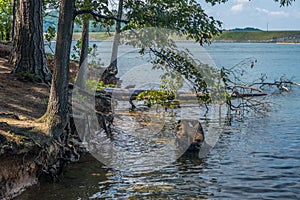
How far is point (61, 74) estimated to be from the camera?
36.9 ft

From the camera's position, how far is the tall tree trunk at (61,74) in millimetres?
11039

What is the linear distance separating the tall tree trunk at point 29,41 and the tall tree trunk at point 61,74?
15.4 ft

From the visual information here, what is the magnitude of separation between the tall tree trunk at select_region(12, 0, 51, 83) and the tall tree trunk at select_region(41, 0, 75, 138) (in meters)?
4.70

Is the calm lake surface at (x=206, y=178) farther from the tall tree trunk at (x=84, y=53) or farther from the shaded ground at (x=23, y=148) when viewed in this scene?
the tall tree trunk at (x=84, y=53)

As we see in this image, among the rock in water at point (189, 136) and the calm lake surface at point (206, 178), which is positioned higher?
the rock in water at point (189, 136)

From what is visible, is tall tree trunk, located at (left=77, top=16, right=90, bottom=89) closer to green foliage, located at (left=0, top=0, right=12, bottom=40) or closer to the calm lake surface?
the calm lake surface

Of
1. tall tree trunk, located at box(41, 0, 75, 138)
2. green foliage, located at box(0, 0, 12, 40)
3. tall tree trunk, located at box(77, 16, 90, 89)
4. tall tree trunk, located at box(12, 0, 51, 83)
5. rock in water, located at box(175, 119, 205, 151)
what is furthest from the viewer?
green foliage, located at box(0, 0, 12, 40)

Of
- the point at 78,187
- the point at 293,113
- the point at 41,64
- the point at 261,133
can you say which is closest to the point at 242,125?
the point at 261,133

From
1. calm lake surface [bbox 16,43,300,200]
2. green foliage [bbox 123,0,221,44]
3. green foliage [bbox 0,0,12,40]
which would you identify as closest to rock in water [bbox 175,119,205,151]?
calm lake surface [bbox 16,43,300,200]

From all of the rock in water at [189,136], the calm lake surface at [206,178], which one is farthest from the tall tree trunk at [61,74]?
the rock in water at [189,136]

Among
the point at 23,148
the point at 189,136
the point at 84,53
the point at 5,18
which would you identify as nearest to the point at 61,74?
the point at 23,148

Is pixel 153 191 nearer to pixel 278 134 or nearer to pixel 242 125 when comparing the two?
pixel 278 134

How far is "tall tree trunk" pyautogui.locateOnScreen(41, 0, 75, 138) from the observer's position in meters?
11.0

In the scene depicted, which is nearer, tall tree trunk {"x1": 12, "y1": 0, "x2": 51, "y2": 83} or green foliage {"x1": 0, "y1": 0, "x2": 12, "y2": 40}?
tall tree trunk {"x1": 12, "y1": 0, "x2": 51, "y2": 83}
